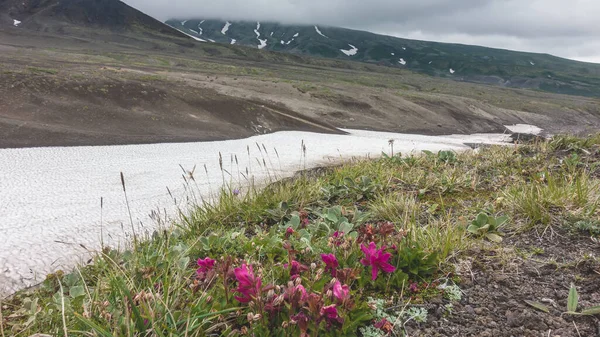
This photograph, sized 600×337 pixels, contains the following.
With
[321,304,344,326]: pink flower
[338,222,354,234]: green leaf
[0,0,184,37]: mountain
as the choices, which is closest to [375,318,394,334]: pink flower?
[321,304,344,326]: pink flower

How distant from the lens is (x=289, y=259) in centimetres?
286

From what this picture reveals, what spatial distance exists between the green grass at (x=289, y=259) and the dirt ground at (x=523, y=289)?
19 centimetres

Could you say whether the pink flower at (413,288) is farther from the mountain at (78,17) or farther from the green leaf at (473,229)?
the mountain at (78,17)

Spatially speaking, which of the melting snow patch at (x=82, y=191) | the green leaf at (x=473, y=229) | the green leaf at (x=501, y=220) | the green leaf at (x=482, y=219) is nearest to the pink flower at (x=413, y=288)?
the green leaf at (x=473, y=229)

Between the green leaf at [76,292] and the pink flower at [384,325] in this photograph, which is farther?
the green leaf at [76,292]

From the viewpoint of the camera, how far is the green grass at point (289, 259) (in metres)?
2.33

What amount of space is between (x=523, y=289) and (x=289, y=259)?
5.56 ft

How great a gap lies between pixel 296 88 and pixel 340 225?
39.1m

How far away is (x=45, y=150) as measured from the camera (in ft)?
45.7

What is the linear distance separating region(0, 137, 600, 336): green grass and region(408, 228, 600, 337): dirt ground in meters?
0.19

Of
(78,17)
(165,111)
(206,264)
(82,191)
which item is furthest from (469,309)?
(78,17)

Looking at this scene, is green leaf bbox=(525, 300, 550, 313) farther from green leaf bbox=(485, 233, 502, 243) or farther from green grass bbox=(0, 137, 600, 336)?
green leaf bbox=(485, 233, 502, 243)

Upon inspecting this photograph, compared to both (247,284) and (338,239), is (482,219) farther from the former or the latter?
(247,284)

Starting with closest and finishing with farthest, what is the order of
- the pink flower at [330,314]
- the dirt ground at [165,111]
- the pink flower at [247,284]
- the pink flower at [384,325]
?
the pink flower at [330,314]
the pink flower at [247,284]
the pink flower at [384,325]
the dirt ground at [165,111]
